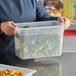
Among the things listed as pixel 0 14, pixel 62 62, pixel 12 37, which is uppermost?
pixel 0 14

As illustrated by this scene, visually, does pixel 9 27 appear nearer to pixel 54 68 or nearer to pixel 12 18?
pixel 12 18

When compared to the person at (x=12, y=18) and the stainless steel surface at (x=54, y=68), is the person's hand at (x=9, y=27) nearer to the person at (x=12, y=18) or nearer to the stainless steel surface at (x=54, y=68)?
the person at (x=12, y=18)

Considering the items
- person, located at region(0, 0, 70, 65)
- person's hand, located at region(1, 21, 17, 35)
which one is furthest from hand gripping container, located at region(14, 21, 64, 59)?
person, located at region(0, 0, 70, 65)

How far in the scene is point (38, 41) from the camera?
127 centimetres

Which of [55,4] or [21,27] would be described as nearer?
[21,27]

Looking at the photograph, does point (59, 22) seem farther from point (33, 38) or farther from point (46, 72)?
point (46, 72)

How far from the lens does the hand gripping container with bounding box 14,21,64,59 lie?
49.3 inches

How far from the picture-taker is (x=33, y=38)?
4.15 feet

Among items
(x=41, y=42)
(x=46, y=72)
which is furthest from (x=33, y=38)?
(x=46, y=72)

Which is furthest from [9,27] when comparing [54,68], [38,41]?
[54,68]

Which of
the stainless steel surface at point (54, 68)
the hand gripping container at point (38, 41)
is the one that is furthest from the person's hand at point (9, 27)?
the stainless steel surface at point (54, 68)

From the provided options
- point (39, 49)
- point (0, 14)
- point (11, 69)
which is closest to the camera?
point (11, 69)

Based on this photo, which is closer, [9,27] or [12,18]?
[9,27]

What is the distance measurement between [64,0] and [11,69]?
3.84 ft
